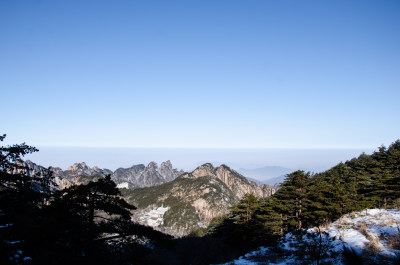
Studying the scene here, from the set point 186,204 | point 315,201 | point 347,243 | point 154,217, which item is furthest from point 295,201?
point 186,204

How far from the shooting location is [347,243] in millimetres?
12953

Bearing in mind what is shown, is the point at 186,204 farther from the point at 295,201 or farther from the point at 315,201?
the point at 315,201

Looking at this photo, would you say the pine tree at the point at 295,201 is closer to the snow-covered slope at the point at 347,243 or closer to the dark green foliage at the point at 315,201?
the dark green foliage at the point at 315,201

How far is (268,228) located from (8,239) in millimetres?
34922

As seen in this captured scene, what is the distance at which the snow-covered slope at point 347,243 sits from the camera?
1127cm

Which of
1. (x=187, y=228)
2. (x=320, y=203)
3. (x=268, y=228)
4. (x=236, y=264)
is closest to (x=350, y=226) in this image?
(x=236, y=264)

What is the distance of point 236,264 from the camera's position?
52.4 ft

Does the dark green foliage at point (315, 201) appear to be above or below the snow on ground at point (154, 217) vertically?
above

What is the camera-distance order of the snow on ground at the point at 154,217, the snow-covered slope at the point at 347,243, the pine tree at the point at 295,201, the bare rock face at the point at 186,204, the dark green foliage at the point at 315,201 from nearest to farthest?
the snow-covered slope at the point at 347,243 < the dark green foliage at the point at 315,201 < the pine tree at the point at 295,201 < the snow on ground at the point at 154,217 < the bare rock face at the point at 186,204

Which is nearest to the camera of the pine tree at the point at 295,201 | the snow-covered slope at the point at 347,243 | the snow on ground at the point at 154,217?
the snow-covered slope at the point at 347,243

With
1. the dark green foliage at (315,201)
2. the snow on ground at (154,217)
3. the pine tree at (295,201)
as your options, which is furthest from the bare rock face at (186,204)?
the pine tree at (295,201)

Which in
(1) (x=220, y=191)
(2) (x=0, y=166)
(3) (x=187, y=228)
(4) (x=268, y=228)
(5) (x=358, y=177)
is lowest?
(3) (x=187, y=228)

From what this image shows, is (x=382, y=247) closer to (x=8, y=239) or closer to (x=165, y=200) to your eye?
(x=8, y=239)

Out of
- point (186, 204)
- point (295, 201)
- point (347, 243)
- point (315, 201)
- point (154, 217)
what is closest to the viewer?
point (347, 243)
